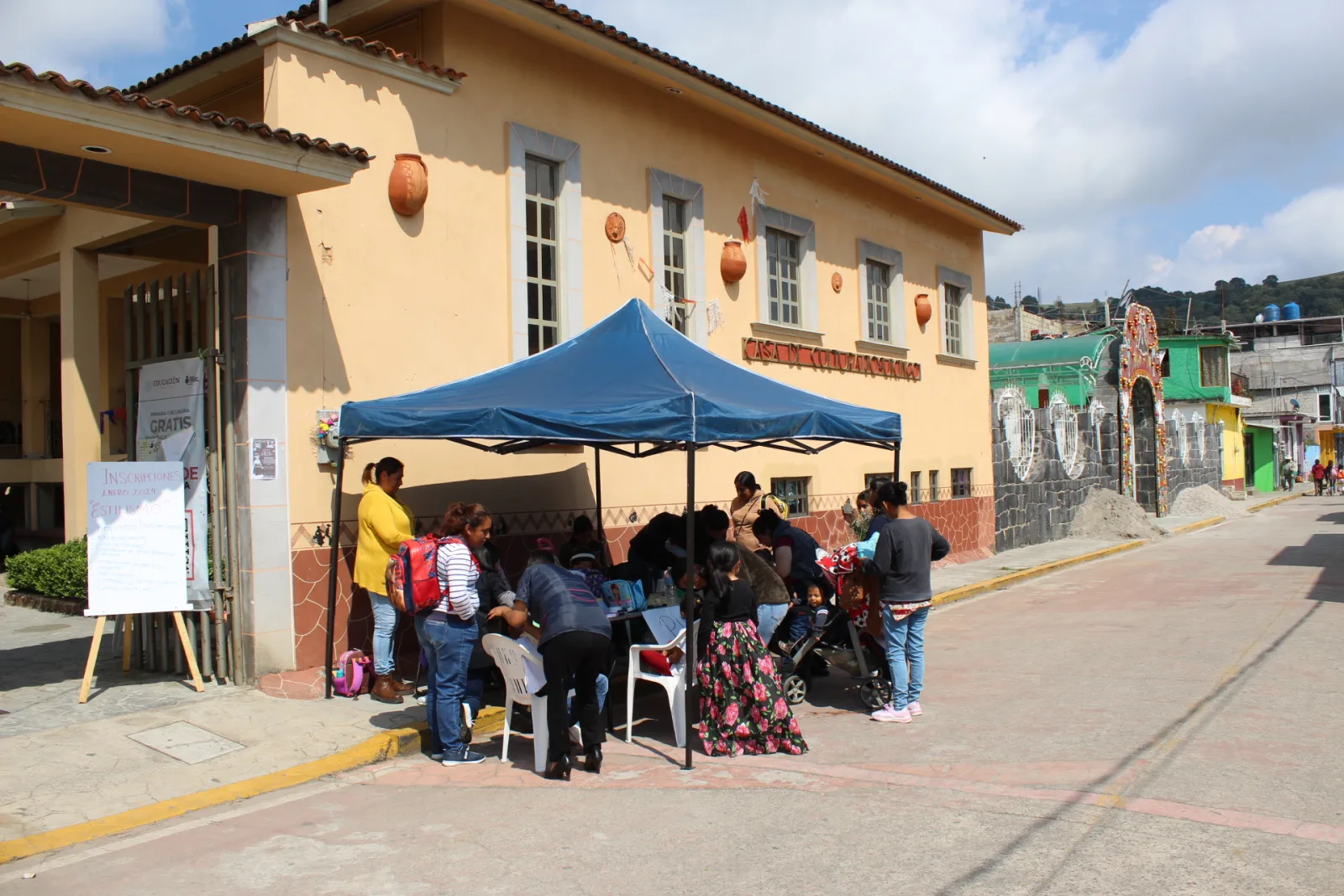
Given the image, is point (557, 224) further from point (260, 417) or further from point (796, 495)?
point (796, 495)

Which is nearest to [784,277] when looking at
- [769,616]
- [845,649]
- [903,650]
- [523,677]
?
[845,649]

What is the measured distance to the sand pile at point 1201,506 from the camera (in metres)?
33.3

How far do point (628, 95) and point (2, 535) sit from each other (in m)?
10.8

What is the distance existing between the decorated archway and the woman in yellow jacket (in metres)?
26.4

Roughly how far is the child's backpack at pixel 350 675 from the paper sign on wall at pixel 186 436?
3.86 feet

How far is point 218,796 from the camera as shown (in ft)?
20.4

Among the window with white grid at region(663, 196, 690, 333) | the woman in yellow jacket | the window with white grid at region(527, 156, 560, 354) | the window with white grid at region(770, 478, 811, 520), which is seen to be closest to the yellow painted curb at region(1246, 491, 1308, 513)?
the window with white grid at region(770, 478, 811, 520)

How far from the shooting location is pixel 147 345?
360 inches

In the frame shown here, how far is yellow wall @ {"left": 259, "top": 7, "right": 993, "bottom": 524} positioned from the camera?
351 inches

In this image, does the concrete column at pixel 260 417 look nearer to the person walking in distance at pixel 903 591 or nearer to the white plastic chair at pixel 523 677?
the white plastic chair at pixel 523 677

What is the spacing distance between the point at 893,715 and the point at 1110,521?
18725mm

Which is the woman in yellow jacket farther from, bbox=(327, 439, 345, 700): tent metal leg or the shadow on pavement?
the shadow on pavement

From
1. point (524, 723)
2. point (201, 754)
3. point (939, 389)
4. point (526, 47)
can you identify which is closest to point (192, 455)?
point (201, 754)

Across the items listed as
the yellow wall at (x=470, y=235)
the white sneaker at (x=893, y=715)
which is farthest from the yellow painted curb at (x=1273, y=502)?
the white sneaker at (x=893, y=715)
